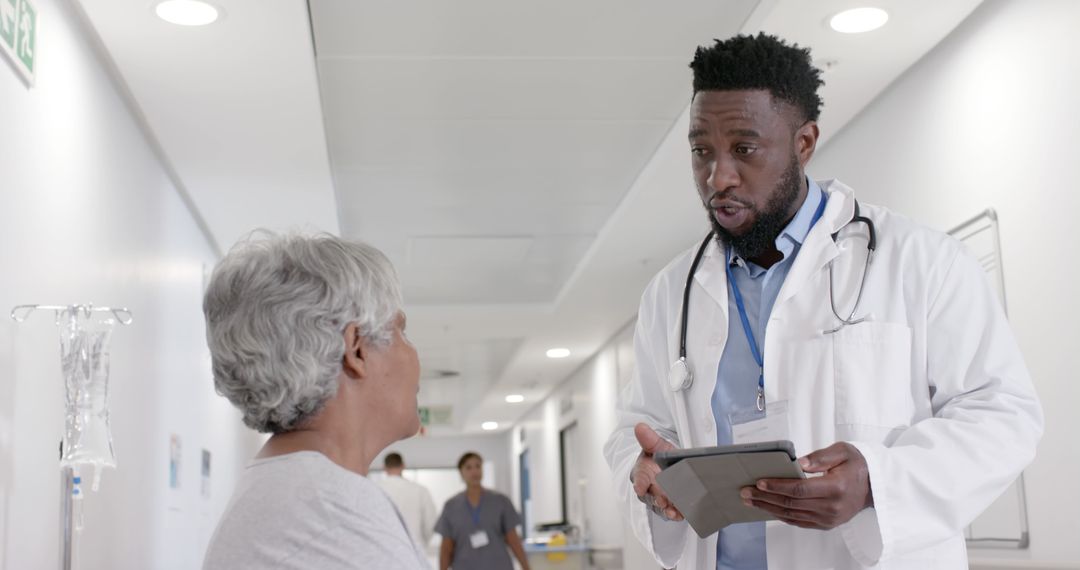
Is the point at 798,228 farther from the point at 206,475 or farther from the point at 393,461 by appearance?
the point at 393,461

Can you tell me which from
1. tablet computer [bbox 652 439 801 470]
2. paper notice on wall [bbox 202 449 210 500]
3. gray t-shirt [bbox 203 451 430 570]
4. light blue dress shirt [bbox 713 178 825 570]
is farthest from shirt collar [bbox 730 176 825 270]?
paper notice on wall [bbox 202 449 210 500]

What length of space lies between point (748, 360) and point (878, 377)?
0.24 meters

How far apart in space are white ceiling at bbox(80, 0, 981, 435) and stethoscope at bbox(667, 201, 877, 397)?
1752mm

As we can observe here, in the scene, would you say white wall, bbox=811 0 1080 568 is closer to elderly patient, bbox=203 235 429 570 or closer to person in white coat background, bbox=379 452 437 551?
elderly patient, bbox=203 235 429 570

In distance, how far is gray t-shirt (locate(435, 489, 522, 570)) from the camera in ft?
27.5

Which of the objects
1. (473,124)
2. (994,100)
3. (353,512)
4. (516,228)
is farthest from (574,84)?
(353,512)

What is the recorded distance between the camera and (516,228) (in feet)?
22.3

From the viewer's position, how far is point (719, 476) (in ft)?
5.45

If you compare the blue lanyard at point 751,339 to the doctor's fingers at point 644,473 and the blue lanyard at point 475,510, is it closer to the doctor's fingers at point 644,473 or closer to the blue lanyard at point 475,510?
the doctor's fingers at point 644,473

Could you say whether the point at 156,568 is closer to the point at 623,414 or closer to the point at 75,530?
the point at 75,530

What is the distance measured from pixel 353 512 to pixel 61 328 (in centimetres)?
172

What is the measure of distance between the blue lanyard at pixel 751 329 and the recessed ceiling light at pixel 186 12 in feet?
6.81

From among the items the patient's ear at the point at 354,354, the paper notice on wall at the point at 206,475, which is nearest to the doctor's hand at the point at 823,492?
the patient's ear at the point at 354,354

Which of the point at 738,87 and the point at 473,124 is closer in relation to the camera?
the point at 738,87
